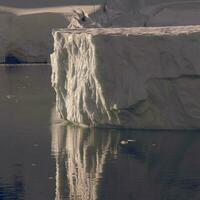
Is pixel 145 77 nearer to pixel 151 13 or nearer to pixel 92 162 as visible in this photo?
pixel 92 162

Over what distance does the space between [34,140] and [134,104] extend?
1.58 m

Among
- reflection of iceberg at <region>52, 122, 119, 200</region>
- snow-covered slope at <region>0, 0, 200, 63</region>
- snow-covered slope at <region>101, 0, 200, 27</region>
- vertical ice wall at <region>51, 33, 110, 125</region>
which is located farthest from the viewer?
snow-covered slope at <region>0, 0, 200, 63</region>

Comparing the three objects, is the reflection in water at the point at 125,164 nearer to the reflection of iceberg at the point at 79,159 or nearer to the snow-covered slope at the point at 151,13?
the reflection of iceberg at the point at 79,159

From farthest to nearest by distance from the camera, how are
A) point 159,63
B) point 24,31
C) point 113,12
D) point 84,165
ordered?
point 24,31 < point 113,12 < point 159,63 < point 84,165

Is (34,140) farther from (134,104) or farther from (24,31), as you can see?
(24,31)

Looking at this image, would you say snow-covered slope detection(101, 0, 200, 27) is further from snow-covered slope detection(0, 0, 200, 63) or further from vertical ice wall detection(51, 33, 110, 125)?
vertical ice wall detection(51, 33, 110, 125)

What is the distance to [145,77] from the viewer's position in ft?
46.2

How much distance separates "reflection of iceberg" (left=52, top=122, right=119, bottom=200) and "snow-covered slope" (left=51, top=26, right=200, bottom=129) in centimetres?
55

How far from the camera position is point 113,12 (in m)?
30.0

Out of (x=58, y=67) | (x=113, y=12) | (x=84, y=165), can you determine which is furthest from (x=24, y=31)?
(x=84, y=165)

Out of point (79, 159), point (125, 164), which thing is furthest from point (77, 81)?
point (125, 164)

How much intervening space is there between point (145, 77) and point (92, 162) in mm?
2218

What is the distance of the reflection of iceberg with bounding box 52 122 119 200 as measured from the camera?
10766 mm

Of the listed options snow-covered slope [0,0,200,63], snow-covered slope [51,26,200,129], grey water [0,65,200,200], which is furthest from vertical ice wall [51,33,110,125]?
snow-covered slope [0,0,200,63]
